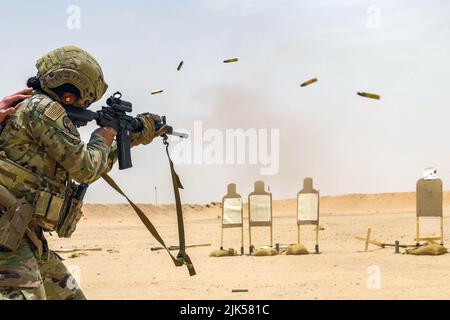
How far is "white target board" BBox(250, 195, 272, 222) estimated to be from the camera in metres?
→ 21.5

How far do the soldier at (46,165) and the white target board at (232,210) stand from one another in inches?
618

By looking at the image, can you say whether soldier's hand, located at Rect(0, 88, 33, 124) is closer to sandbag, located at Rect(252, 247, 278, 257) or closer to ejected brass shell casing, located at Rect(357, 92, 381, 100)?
ejected brass shell casing, located at Rect(357, 92, 381, 100)

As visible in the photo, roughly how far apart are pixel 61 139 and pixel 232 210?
16.3m

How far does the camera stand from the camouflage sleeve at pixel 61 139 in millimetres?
5133

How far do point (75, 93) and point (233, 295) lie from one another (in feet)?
23.3

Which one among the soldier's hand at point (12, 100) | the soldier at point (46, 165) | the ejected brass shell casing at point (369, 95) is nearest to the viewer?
the soldier at point (46, 165)

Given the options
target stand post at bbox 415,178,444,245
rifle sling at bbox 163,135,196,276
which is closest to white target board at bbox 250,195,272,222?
target stand post at bbox 415,178,444,245

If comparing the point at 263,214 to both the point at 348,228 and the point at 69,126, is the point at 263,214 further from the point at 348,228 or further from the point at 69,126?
the point at 69,126

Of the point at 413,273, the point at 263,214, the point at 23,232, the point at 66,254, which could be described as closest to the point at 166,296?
the point at 413,273

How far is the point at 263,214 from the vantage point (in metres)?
21.6

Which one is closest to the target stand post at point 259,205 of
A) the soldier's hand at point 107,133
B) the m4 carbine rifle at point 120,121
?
the m4 carbine rifle at point 120,121

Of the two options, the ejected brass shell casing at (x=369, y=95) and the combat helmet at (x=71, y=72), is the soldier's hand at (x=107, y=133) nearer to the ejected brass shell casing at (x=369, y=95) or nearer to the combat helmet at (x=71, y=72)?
the combat helmet at (x=71, y=72)

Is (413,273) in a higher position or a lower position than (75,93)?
lower
